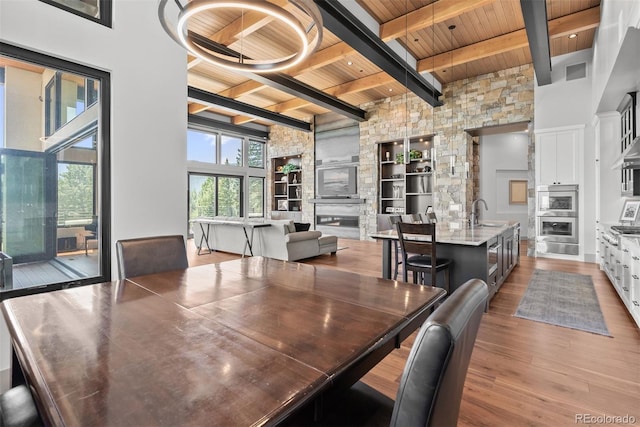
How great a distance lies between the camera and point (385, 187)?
883cm

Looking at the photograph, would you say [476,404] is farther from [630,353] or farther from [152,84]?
[152,84]

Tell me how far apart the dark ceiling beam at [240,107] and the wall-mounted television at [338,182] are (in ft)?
5.17

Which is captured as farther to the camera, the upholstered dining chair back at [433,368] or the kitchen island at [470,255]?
the kitchen island at [470,255]

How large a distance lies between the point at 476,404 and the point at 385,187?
→ 24.1 feet

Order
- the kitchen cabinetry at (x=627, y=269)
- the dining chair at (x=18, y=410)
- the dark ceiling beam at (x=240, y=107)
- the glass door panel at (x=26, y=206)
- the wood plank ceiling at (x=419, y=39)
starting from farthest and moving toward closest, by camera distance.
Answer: the dark ceiling beam at (x=240, y=107)
the wood plank ceiling at (x=419, y=39)
the kitchen cabinetry at (x=627, y=269)
the glass door panel at (x=26, y=206)
the dining chair at (x=18, y=410)

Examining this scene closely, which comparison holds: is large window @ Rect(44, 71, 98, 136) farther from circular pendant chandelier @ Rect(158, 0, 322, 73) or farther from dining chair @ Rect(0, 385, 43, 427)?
dining chair @ Rect(0, 385, 43, 427)

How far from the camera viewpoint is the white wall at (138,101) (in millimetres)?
2328

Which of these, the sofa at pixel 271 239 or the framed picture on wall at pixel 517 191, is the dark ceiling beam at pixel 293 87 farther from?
the framed picture on wall at pixel 517 191

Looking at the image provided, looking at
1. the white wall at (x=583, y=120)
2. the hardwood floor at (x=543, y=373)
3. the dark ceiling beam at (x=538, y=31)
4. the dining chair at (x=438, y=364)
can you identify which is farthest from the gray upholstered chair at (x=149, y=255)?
the white wall at (x=583, y=120)

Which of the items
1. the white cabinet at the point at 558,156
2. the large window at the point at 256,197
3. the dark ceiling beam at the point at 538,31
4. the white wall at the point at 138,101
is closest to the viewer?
the white wall at the point at 138,101

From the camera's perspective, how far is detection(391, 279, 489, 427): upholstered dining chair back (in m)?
0.62

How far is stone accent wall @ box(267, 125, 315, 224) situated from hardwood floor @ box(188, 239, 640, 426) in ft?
24.0

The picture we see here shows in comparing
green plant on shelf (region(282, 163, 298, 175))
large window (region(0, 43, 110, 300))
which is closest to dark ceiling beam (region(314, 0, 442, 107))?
large window (region(0, 43, 110, 300))

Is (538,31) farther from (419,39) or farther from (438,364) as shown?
(438,364)
